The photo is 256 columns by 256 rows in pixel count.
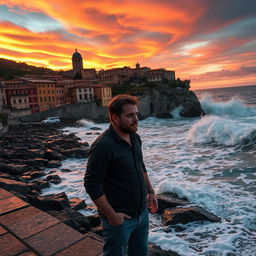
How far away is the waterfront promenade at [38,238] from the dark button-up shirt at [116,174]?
979 mm

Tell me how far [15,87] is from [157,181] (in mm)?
45742

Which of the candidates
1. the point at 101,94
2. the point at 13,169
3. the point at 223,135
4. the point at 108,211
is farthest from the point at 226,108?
the point at 108,211

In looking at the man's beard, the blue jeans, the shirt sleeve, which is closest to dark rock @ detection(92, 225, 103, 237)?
the blue jeans

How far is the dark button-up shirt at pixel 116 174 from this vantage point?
2.17 meters

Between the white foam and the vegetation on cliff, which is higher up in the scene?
the vegetation on cliff

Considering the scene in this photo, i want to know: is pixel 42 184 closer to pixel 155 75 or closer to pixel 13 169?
pixel 13 169

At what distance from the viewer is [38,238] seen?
10.2 ft

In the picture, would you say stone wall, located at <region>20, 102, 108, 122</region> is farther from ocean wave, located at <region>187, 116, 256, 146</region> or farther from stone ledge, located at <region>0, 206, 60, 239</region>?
stone ledge, located at <region>0, 206, 60, 239</region>

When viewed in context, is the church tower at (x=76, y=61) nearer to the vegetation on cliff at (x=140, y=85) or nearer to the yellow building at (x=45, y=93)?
the vegetation on cliff at (x=140, y=85)

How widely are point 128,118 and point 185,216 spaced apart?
4.82 m

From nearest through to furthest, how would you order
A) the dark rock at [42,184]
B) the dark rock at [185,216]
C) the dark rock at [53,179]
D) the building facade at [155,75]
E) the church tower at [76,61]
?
1. the dark rock at [185,216]
2. the dark rock at [42,184]
3. the dark rock at [53,179]
4. the building facade at [155,75]
5. the church tower at [76,61]

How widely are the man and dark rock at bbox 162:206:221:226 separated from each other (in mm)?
4015

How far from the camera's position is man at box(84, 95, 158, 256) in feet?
7.13

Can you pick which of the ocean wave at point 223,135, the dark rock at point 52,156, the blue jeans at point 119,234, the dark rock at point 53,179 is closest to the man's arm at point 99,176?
the blue jeans at point 119,234
